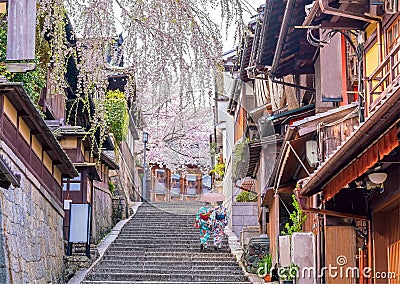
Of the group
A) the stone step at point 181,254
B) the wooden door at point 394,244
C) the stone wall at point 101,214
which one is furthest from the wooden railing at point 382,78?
the stone wall at point 101,214

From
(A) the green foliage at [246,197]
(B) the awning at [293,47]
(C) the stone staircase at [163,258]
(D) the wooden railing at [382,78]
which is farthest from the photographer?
(A) the green foliage at [246,197]

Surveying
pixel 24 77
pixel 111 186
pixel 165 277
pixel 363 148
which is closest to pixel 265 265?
pixel 165 277

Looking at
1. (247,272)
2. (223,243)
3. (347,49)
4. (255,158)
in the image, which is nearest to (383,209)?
(347,49)

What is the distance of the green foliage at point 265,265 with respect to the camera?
16688 millimetres

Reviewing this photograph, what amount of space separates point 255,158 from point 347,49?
9069 mm

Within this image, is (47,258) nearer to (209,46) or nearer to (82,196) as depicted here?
(82,196)

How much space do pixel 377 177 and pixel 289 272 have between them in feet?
12.5

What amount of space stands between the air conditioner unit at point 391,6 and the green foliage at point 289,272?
4789 mm

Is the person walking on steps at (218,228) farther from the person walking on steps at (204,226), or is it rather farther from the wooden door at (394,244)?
the wooden door at (394,244)

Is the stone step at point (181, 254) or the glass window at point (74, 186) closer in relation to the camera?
the glass window at point (74, 186)

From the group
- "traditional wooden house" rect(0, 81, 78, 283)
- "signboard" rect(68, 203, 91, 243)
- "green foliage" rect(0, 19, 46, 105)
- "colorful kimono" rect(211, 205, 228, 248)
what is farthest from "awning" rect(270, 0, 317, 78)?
"colorful kimono" rect(211, 205, 228, 248)

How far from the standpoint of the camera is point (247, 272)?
18.0 metres

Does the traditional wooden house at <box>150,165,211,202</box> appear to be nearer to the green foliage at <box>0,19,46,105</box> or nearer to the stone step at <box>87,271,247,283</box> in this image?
the stone step at <box>87,271,247,283</box>

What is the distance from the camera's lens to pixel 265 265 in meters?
16.9
